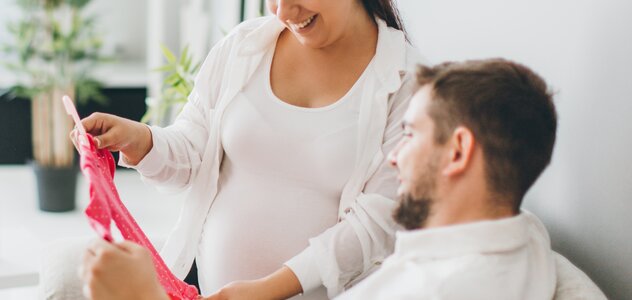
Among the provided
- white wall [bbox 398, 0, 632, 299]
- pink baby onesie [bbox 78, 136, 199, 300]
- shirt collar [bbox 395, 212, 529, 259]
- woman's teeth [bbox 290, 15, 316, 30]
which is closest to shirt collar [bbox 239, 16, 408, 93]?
woman's teeth [bbox 290, 15, 316, 30]

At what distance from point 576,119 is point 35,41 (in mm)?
2706

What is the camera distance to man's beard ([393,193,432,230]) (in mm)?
1119

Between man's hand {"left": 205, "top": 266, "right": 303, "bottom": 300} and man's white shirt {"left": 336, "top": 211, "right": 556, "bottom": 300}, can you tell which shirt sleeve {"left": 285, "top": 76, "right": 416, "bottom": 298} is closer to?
man's hand {"left": 205, "top": 266, "right": 303, "bottom": 300}

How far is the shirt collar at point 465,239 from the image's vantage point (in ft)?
3.48

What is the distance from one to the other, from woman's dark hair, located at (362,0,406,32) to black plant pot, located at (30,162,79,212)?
2.15 m

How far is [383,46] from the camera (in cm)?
160

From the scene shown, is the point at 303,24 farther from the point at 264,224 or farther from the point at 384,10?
the point at 264,224

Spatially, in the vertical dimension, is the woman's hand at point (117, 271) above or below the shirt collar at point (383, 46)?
below

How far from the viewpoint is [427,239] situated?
1075 millimetres

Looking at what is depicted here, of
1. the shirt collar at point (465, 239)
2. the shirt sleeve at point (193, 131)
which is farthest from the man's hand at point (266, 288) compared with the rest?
the shirt collar at point (465, 239)

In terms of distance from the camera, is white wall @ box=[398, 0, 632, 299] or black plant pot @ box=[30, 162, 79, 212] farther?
black plant pot @ box=[30, 162, 79, 212]

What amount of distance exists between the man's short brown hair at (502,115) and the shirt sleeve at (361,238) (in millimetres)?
424

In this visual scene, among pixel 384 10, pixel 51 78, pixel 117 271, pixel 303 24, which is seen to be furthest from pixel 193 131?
pixel 51 78

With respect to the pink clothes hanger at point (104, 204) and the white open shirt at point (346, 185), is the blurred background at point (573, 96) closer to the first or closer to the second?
the white open shirt at point (346, 185)
